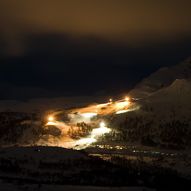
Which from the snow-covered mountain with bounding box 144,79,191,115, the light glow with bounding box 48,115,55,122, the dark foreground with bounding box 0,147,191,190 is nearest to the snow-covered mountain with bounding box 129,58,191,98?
the snow-covered mountain with bounding box 144,79,191,115

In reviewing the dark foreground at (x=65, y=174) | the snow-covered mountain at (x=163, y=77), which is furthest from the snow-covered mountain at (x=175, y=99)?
the dark foreground at (x=65, y=174)

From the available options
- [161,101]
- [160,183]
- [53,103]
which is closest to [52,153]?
[160,183]

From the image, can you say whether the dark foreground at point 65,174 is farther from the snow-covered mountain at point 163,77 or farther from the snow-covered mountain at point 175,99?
the snow-covered mountain at point 163,77

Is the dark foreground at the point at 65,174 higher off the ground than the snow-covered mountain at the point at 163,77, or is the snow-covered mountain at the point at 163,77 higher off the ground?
the snow-covered mountain at the point at 163,77

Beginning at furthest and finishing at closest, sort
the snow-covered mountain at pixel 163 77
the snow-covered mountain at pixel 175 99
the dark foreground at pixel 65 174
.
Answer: the snow-covered mountain at pixel 163 77, the snow-covered mountain at pixel 175 99, the dark foreground at pixel 65 174

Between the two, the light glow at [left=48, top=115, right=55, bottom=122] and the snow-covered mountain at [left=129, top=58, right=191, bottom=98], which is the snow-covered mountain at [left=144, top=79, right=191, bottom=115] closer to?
the light glow at [left=48, top=115, right=55, bottom=122]

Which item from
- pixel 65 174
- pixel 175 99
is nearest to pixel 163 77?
pixel 175 99

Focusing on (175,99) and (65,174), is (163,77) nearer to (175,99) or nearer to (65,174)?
(175,99)

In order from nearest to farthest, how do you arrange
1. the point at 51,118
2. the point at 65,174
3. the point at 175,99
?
the point at 65,174
the point at 51,118
the point at 175,99
